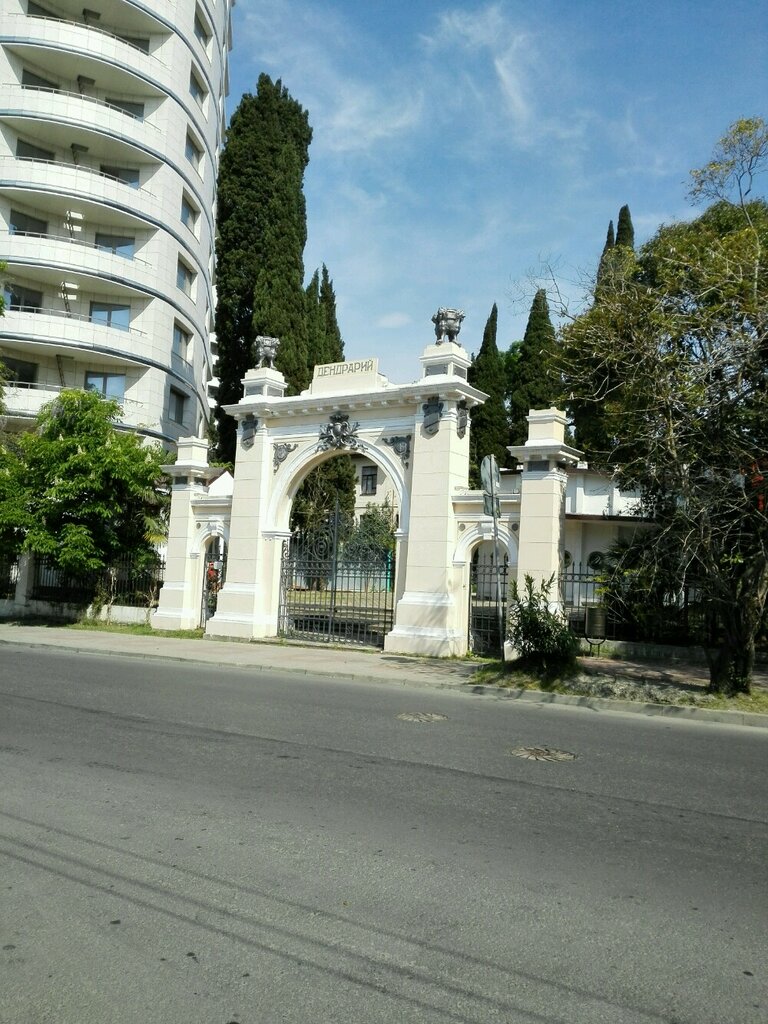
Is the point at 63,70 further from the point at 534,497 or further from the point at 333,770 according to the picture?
the point at 333,770

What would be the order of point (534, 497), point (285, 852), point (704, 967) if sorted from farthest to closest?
point (534, 497) < point (285, 852) < point (704, 967)

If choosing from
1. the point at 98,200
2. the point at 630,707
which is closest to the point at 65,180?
the point at 98,200

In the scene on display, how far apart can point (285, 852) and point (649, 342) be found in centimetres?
953

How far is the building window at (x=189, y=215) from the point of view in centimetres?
3822

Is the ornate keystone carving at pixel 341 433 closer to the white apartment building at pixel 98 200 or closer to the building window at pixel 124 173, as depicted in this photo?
the white apartment building at pixel 98 200

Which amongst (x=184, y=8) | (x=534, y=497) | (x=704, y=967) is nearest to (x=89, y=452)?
(x=534, y=497)

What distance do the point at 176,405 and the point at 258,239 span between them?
798cm

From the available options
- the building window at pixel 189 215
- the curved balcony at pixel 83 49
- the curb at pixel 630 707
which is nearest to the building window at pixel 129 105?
the curved balcony at pixel 83 49

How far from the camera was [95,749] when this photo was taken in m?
7.94

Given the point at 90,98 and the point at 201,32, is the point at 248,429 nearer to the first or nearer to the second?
the point at 90,98

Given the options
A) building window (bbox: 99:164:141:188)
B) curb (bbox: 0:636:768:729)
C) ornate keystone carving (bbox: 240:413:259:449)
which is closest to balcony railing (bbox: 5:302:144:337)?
building window (bbox: 99:164:141:188)

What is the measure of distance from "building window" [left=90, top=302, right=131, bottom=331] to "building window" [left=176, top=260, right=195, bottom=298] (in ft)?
10.0

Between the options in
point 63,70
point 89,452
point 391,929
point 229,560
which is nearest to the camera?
point 391,929

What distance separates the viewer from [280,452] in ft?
67.5
